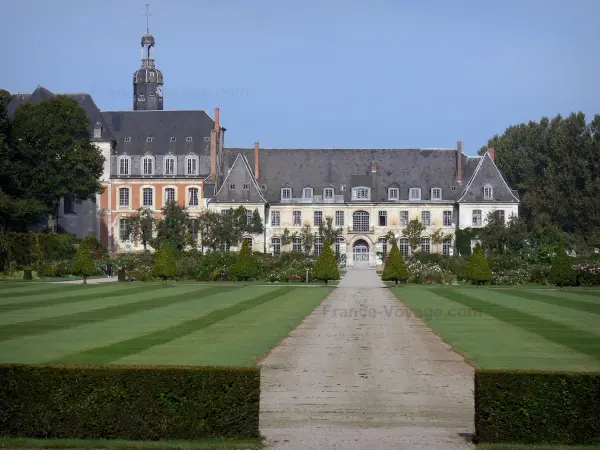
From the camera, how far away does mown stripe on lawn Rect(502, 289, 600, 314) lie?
2670cm

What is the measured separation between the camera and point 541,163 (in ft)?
282

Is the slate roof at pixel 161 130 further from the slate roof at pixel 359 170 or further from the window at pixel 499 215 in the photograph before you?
the window at pixel 499 215

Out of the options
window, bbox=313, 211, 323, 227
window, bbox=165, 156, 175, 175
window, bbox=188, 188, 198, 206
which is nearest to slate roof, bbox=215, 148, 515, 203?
window, bbox=313, 211, 323, 227

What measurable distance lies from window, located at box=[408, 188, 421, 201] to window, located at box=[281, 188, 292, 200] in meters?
10.1

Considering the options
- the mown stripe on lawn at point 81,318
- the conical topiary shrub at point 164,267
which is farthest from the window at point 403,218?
the mown stripe on lawn at point 81,318

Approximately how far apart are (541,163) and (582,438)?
79.0m

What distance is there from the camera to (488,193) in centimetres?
7338

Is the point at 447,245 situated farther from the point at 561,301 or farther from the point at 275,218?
the point at 561,301

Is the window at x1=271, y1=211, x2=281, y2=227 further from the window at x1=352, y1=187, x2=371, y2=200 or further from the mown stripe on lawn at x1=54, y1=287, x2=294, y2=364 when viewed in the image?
the mown stripe on lawn at x1=54, y1=287, x2=294, y2=364

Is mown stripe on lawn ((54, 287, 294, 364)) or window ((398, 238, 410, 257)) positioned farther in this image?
window ((398, 238, 410, 257))

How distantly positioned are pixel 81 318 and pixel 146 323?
6.82 feet

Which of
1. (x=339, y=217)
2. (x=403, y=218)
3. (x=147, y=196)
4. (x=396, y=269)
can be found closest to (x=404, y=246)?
(x=403, y=218)

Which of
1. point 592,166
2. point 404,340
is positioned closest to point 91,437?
point 404,340

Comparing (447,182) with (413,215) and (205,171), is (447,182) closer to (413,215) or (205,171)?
(413,215)
